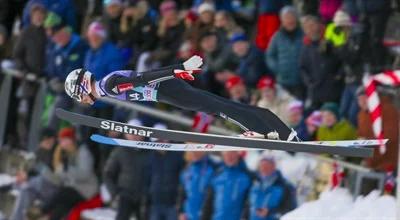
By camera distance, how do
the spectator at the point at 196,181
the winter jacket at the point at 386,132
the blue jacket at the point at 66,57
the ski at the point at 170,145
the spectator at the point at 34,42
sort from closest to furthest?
the ski at the point at 170,145, the winter jacket at the point at 386,132, the spectator at the point at 196,181, the blue jacket at the point at 66,57, the spectator at the point at 34,42

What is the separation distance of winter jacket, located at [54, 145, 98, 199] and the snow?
3.56 metres

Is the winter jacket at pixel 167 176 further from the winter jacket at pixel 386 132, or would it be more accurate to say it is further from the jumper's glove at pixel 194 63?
the jumper's glove at pixel 194 63

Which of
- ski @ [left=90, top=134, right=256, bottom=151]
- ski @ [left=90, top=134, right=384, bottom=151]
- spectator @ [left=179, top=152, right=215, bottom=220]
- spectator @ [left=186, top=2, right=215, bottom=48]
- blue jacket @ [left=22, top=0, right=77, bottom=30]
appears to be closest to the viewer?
ski @ [left=90, top=134, right=384, bottom=151]

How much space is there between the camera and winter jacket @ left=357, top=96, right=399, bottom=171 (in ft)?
39.3

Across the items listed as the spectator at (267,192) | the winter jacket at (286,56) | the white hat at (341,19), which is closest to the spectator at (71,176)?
the winter jacket at (286,56)

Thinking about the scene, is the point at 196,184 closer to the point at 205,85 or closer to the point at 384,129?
the point at 205,85

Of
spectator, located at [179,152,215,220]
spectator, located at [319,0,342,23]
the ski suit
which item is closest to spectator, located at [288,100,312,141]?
spectator, located at [179,152,215,220]

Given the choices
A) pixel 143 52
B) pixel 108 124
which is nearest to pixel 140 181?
pixel 143 52

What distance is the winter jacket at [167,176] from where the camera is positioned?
13.3 m

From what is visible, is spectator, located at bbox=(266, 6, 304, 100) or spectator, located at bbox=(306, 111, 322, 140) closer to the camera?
spectator, located at bbox=(306, 111, 322, 140)

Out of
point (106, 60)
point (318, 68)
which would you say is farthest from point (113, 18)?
point (318, 68)

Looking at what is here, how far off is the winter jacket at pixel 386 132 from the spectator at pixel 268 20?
2.17 meters

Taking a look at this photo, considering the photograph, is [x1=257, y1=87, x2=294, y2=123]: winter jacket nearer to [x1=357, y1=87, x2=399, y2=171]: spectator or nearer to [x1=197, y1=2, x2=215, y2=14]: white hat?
[x1=357, y1=87, x2=399, y2=171]: spectator

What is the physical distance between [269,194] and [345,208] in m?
1.19
